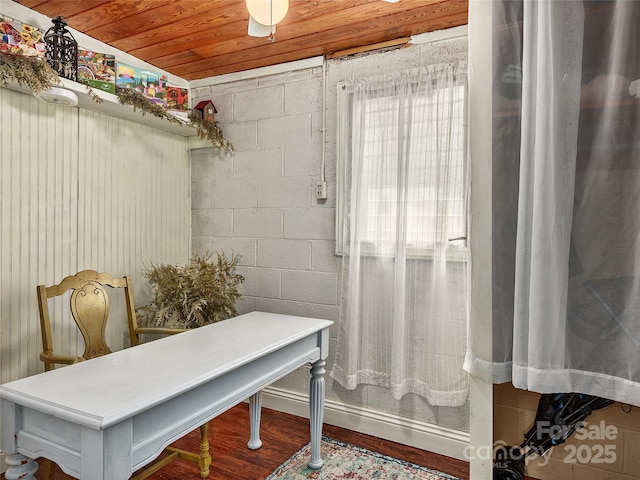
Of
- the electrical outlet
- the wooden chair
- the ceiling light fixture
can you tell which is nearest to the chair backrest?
the wooden chair

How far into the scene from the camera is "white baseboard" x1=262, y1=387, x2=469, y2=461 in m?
2.24

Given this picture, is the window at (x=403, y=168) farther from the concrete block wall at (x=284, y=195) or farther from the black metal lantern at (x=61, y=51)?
the black metal lantern at (x=61, y=51)

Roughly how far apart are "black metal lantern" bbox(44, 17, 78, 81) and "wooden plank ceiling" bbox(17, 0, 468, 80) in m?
0.12

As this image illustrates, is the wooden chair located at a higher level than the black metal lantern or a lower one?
lower

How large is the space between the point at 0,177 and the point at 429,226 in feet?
7.18

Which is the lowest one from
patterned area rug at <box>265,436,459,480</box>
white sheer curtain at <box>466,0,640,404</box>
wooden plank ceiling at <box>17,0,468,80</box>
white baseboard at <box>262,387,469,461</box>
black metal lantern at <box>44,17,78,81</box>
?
patterned area rug at <box>265,436,459,480</box>

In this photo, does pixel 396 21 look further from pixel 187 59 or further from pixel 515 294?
pixel 515 294

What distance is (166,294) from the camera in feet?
8.05

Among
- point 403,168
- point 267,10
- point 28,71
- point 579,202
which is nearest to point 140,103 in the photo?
point 28,71

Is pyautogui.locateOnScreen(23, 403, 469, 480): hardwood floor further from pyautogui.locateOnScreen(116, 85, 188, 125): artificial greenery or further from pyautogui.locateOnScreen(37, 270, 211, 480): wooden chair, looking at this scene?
pyautogui.locateOnScreen(116, 85, 188, 125): artificial greenery

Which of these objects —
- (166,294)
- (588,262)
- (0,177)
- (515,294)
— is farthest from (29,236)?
(588,262)

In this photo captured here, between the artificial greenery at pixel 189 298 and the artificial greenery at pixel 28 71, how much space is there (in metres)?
1.17

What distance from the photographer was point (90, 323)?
6.82 ft

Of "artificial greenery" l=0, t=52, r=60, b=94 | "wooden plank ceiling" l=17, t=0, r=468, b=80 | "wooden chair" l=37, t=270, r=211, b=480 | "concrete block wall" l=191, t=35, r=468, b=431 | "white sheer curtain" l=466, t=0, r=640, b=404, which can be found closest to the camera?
"white sheer curtain" l=466, t=0, r=640, b=404
